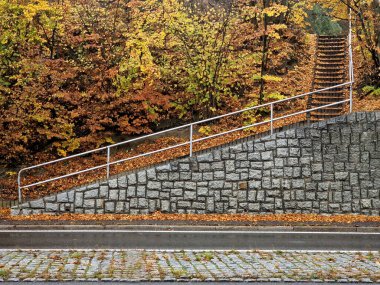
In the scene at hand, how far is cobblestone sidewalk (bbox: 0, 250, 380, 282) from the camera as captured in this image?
31.6 feet

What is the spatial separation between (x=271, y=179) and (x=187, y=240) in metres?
4.92

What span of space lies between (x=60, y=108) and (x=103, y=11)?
13.3ft

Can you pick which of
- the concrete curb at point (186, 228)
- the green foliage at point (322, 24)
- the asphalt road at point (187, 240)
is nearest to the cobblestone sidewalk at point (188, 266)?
the asphalt road at point (187, 240)

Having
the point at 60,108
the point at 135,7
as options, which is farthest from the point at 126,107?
the point at 135,7

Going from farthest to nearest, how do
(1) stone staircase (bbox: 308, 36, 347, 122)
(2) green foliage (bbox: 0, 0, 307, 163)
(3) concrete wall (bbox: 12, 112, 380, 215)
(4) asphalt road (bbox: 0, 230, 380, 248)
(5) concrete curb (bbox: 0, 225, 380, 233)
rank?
1. (2) green foliage (bbox: 0, 0, 307, 163)
2. (1) stone staircase (bbox: 308, 36, 347, 122)
3. (3) concrete wall (bbox: 12, 112, 380, 215)
4. (5) concrete curb (bbox: 0, 225, 380, 233)
5. (4) asphalt road (bbox: 0, 230, 380, 248)

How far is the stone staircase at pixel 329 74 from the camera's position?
1942 centimetres

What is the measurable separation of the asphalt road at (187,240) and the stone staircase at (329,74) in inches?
194

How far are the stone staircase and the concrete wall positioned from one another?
110 cm

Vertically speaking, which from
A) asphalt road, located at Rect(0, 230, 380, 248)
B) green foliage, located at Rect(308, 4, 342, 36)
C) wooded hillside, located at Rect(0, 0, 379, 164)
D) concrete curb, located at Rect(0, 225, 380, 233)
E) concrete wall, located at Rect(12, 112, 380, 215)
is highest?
green foliage, located at Rect(308, 4, 342, 36)

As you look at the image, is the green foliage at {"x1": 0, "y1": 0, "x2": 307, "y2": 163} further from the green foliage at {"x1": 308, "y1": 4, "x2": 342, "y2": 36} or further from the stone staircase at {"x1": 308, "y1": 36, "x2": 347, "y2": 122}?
the green foliage at {"x1": 308, "y1": 4, "x2": 342, "y2": 36}

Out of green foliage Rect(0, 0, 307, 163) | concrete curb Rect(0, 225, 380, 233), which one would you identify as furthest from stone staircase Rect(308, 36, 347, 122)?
concrete curb Rect(0, 225, 380, 233)

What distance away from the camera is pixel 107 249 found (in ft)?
40.8

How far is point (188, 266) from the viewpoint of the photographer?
34.4 feet

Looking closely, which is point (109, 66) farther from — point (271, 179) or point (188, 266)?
point (188, 266)
